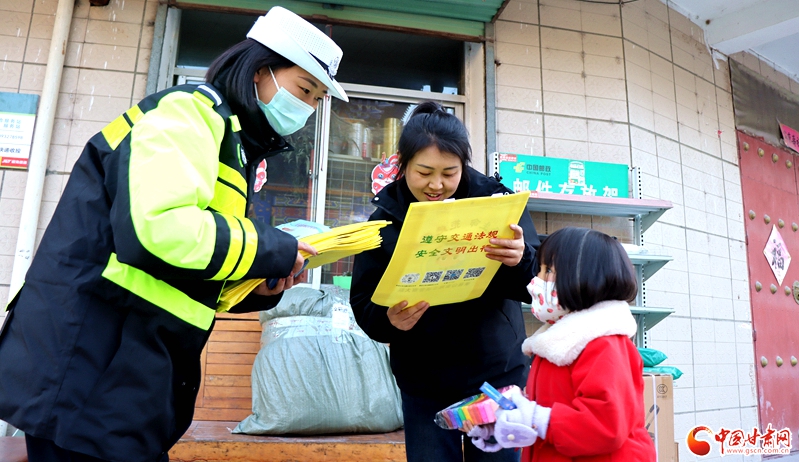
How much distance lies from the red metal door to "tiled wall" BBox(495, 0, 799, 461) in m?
0.19

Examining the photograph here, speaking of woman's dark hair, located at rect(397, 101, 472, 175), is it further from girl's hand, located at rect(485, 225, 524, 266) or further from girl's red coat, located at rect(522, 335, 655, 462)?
girl's red coat, located at rect(522, 335, 655, 462)

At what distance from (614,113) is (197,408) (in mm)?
3529

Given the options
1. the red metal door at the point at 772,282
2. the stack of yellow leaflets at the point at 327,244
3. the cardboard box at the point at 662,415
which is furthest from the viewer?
the red metal door at the point at 772,282

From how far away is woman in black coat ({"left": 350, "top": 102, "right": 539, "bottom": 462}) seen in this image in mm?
1500

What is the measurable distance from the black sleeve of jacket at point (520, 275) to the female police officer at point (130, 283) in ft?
2.14

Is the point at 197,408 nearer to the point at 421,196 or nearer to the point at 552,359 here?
the point at 421,196

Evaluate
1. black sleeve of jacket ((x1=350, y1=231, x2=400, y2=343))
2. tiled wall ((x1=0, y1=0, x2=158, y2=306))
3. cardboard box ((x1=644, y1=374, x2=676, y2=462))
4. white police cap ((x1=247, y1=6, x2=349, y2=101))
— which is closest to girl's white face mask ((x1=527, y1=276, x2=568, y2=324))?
black sleeve of jacket ((x1=350, y1=231, x2=400, y2=343))

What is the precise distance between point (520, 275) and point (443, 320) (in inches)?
9.8

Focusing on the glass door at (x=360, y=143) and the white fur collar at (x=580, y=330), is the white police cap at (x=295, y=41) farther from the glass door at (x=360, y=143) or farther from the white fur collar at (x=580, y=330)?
the glass door at (x=360, y=143)

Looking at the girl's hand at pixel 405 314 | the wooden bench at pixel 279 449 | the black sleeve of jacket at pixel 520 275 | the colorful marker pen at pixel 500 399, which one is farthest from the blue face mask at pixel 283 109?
the wooden bench at pixel 279 449

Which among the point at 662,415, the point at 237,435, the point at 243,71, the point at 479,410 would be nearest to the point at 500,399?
the point at 479,410

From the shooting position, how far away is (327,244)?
121 centimetres

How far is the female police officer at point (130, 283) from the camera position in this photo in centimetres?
95

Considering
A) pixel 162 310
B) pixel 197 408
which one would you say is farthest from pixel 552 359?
pixel 197 408
